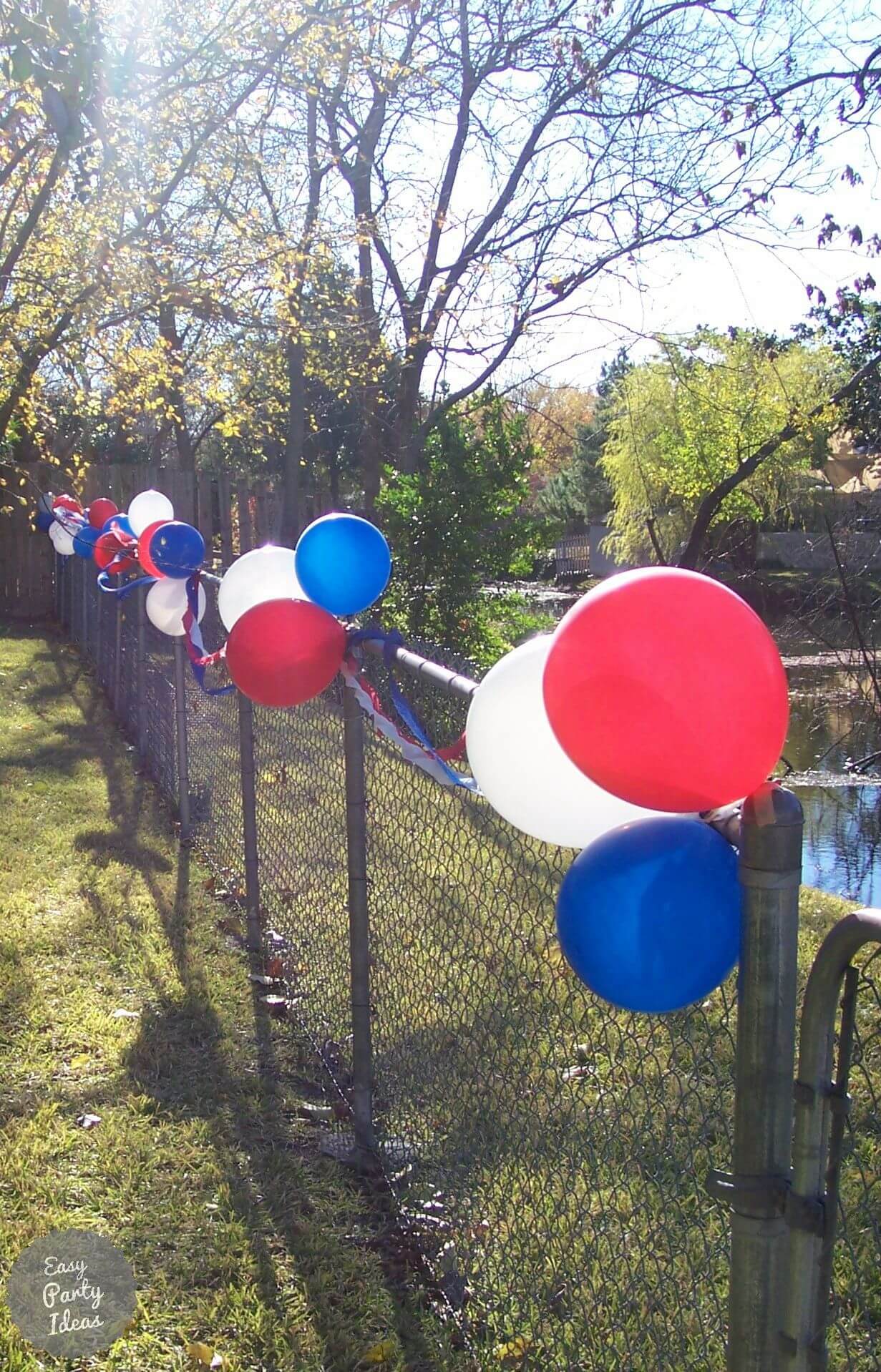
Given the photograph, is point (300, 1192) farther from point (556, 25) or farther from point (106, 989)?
point (556, 25)

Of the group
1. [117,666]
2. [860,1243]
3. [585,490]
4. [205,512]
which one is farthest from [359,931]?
[585,490]

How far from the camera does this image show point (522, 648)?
1865mm

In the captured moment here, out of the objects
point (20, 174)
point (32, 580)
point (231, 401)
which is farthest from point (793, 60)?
point (32, 580)

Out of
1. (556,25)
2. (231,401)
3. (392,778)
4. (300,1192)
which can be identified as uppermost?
(556,25)

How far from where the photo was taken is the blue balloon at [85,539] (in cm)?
812

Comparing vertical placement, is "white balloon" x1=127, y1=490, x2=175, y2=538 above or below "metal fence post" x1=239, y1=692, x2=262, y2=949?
above

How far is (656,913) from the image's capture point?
52.6 inches

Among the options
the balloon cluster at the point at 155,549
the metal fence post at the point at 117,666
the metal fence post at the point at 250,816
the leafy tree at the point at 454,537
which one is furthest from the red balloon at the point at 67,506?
the metal fence post at the point at 250,816

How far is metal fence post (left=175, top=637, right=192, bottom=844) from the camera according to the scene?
5832mm

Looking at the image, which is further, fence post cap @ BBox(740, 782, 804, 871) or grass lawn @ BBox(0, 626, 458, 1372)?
grass lawn @ BBox(0, 626, 458, 1372)

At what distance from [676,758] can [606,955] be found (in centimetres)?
28

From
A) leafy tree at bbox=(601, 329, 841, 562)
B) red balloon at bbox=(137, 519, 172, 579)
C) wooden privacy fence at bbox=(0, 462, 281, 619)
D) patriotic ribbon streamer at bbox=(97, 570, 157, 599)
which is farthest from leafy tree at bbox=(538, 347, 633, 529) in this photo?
red balloon at bbox=(137, 519, 172, 579)

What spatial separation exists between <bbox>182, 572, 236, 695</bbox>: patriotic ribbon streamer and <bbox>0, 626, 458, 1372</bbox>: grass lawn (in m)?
1.15

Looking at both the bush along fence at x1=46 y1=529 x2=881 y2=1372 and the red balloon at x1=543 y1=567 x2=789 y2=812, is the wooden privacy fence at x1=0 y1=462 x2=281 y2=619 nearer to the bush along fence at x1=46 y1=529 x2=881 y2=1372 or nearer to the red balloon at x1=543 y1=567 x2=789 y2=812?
the bush along fence at x1=46 y1=529 x2=881 y2=1372
